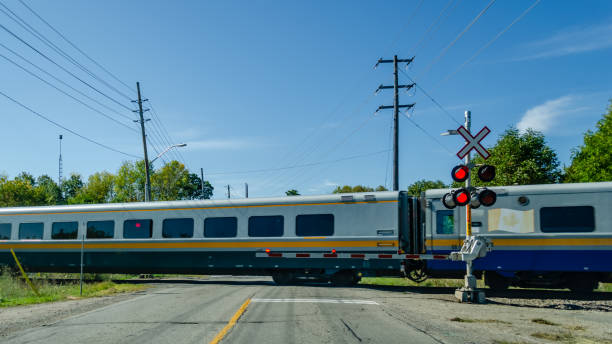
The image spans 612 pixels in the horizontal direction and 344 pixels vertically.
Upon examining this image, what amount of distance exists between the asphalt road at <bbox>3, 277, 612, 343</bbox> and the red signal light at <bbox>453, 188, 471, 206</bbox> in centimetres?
260

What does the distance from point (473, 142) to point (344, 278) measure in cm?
797

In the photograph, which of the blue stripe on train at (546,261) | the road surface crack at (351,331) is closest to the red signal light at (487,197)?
the blue stripe on train at (546,261)

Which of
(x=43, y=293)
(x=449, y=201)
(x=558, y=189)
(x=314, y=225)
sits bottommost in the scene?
(x=43, y=293)

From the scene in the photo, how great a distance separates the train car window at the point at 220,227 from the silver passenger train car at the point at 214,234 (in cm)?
4

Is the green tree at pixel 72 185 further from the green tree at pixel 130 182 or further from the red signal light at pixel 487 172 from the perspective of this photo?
the red signal light at pixel 487 172

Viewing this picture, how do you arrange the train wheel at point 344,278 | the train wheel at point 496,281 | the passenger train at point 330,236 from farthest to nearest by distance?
1. the train wheel at point 344,278
2. the train wheel at point 496,281
3. the passenger train at point 330,236

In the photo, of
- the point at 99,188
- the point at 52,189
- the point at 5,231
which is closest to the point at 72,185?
the point at 52,189

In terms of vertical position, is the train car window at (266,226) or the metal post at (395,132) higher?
the metal post at (395,132)

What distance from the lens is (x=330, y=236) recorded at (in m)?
17.8

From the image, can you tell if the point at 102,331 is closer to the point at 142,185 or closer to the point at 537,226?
the point at 537,226

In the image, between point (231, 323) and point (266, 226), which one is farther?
point (266, 226)

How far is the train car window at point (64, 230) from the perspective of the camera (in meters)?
21.4

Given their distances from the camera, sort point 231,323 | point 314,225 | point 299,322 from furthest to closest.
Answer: point 314,225, point 299,322, point 231,323

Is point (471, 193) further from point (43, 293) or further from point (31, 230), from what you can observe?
point (31, 230)
